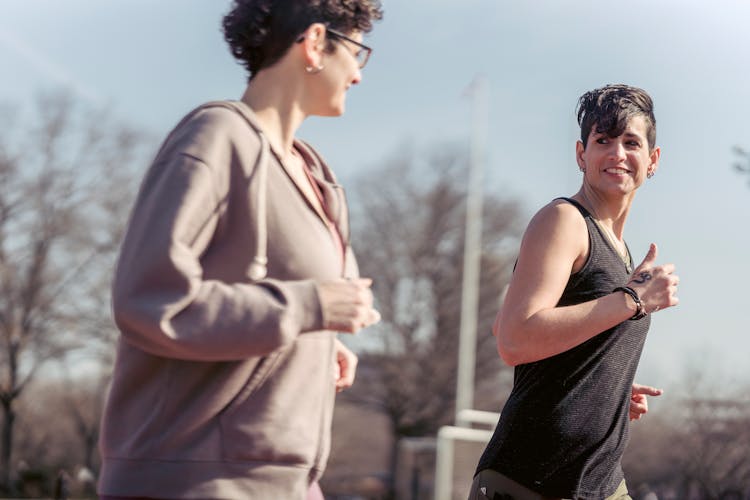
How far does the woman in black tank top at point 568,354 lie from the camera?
272 cm

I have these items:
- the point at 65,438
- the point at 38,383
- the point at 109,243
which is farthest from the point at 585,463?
the point at 65,438

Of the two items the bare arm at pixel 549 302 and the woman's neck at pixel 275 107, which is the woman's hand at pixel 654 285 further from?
the woman's neck at pixel 275 107

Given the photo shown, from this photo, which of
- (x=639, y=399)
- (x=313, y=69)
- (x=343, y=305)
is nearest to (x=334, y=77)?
(x=313, y=69)

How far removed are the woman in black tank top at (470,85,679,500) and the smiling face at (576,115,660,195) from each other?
0.16 metres

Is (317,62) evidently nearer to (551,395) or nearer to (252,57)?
(252,57)

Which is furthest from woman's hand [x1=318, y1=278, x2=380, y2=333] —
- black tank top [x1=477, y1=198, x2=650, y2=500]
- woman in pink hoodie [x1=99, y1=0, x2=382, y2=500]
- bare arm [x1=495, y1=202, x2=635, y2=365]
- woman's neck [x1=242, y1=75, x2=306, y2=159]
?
black tank top [x1=477, y1=198, x2=650, y2=500]

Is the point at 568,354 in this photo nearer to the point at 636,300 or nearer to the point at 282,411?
the point at 636,300

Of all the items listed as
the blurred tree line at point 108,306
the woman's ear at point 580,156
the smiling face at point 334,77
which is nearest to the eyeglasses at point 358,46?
the smiling face at point 334,77

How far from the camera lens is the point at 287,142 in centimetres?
219

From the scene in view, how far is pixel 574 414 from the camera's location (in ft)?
9.11

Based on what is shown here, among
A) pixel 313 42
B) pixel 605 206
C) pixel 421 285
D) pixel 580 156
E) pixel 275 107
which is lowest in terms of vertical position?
pixel 421 285

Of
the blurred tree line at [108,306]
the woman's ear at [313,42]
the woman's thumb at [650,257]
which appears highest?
the woman's ear at [313,42]

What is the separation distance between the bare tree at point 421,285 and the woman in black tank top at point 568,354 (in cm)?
2596

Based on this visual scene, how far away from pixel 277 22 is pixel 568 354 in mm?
1203
